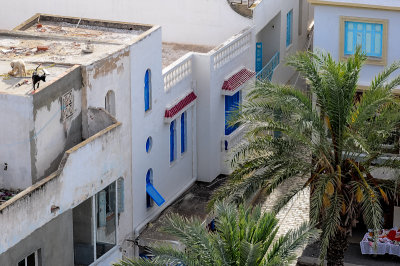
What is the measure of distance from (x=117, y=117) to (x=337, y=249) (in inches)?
310

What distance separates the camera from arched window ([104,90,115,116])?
1506 inches

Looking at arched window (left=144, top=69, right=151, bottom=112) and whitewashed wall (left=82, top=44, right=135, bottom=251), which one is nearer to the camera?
whitewashed wall (left=82, top=44, right=135, bottom=251)

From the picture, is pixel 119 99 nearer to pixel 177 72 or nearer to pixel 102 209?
pixel 102 209

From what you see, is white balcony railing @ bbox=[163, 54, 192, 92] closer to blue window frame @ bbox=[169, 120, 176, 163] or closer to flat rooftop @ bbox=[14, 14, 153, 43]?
blue window frame @ bbox=[169, 120, 176, 163]

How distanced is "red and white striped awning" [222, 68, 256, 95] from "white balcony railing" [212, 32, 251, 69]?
2.17 feet

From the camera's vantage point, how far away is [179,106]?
42.3 m

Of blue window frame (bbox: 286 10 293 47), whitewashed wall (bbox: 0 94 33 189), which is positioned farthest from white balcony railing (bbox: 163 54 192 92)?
blue window frame (bbox: 286 10 293 47)

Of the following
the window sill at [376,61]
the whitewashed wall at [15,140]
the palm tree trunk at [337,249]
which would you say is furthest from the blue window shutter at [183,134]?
the whitewashed wall at [15,140]

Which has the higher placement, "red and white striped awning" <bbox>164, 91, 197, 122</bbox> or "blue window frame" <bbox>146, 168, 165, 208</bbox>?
"red and white striped awning" <bbox>164, 91, 197, 122</bbox>

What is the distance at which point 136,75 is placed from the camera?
39375mm

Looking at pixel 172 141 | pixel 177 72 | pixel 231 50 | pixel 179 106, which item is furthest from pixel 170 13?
pixel 172 141

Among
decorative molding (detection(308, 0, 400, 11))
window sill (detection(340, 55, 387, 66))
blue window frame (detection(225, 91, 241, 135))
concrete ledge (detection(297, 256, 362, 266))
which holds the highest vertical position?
decorative molding (detection(308, 0, 400, 11))

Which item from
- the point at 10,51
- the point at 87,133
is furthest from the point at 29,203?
the point at 10,51

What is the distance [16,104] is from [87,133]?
3864 mm
